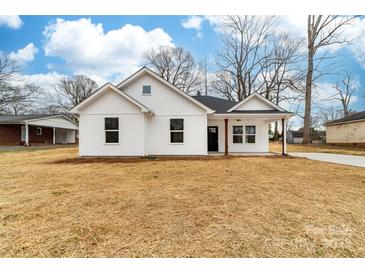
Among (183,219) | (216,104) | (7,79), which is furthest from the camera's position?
(7,79)

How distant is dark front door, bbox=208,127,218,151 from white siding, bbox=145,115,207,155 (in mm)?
2580

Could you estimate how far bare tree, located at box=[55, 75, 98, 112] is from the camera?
140ft

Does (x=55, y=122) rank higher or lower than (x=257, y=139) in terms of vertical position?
higher

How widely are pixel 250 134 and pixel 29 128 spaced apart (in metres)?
25.0

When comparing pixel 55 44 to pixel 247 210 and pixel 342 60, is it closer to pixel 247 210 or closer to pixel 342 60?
pixel 247 210

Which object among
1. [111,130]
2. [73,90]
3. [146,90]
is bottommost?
[111,130]

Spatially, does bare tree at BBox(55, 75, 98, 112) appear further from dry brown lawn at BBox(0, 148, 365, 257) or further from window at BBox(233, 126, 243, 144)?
dry brown lawn at BBox(0, 148, 365, 257)

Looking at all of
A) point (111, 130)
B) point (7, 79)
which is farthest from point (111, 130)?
point (7, 79)

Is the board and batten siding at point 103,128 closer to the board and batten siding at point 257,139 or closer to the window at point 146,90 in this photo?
the window at point 146,90

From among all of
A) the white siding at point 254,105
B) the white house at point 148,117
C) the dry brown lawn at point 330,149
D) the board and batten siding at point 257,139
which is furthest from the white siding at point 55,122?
the dry brown lawn at point 330,149

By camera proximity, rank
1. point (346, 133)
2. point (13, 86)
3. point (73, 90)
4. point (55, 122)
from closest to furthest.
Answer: point (346, 133), point (55, 122), point (13, 86), point (73, 90)

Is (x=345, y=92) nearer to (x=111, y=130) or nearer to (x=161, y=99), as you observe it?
(x=161, y=99)

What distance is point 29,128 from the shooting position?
25688mm

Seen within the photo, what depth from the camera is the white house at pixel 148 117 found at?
11.5 metres
